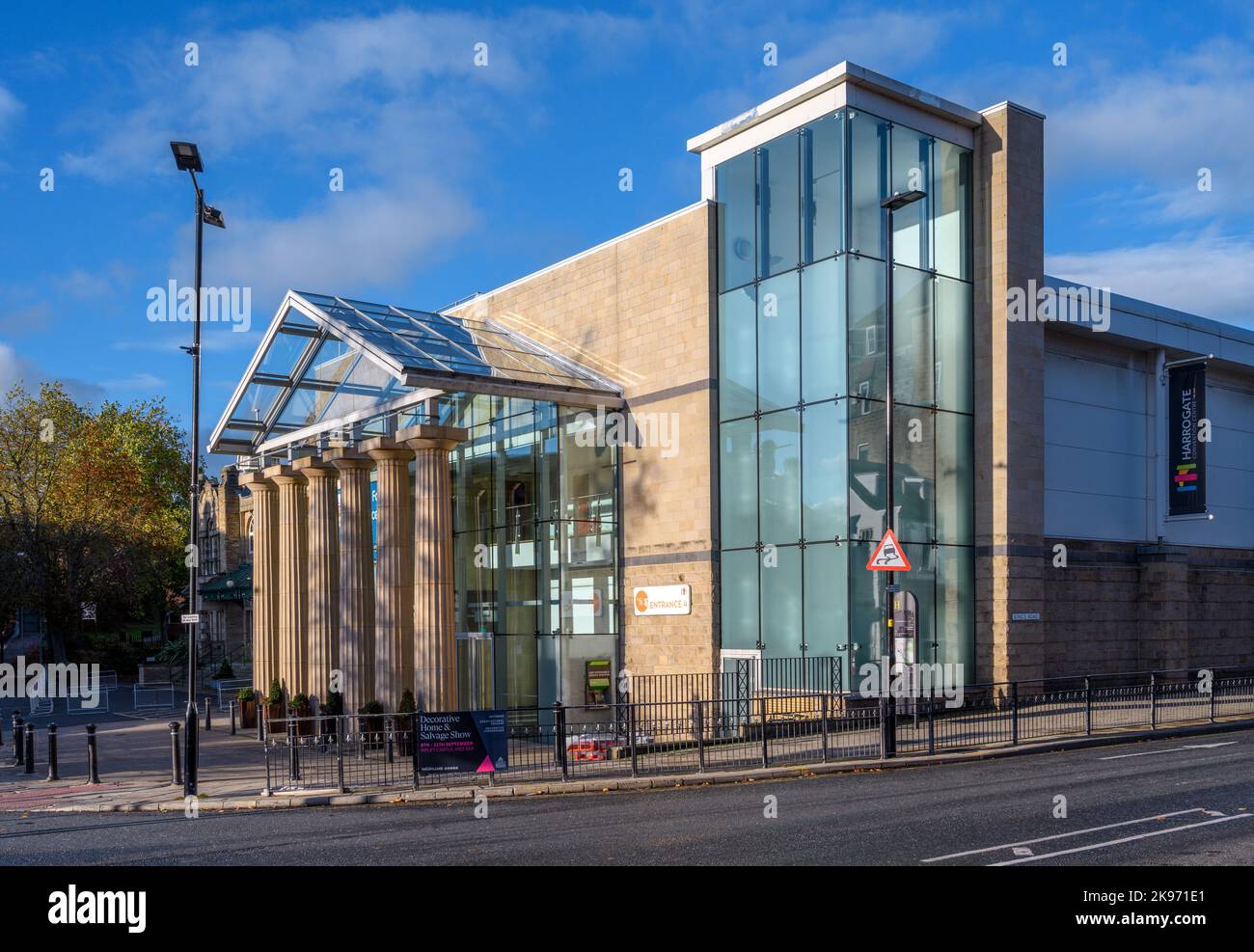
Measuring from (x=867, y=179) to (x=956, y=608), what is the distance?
996 cm

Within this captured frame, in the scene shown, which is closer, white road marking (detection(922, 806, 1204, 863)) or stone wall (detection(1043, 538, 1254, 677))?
white road marking (detection(922, 806, 1204, 863))

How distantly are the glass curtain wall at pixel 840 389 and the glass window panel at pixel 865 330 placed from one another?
0.04m

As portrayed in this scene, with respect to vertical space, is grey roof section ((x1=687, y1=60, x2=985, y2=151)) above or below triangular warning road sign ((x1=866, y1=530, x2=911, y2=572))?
above

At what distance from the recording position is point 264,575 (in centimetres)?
3209

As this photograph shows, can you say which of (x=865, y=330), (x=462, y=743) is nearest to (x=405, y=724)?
(x=462, y=743)

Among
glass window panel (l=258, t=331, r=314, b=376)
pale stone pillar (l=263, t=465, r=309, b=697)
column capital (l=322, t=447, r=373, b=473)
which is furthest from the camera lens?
pale stone pillar (l=263, t=465, r=309, b=697)

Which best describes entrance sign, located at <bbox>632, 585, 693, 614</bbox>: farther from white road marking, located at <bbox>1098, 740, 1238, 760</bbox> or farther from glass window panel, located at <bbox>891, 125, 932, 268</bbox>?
white road marking, located at <bbox>1098, 740, 1238, 760</bbox>

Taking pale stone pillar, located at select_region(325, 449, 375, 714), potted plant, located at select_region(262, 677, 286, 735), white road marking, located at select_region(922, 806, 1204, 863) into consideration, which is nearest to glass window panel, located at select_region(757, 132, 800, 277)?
pale stone pillar, located at select_region(325, 449, 375, 714)

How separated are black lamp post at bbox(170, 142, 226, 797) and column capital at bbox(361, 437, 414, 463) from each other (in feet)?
17.3

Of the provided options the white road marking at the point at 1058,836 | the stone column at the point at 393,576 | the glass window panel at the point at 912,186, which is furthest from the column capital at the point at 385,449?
the white road marking at the point at 1058,836

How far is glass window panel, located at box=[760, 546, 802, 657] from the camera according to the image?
2498 cm

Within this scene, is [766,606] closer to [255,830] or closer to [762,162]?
[762,162]

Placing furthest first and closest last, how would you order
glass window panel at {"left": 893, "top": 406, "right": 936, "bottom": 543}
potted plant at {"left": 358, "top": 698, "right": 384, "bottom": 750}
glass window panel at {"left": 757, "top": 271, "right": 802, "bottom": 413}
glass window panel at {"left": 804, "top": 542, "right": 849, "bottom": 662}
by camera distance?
glass window panel at {"left": 757, "top": 271, "right": 802, "bottom": 413}, glass window panel at {"left": 893, "top": 406, "right": 936, "bottom": 543}, potted plant at {"left": 358, "top": 698, "right": 384, "bottom": 750}, glass window panel at {"left": 804, "top": 542, "right": 849, "bottom": 662}
